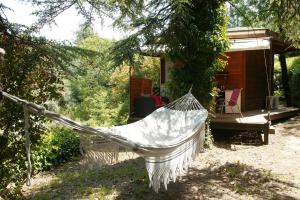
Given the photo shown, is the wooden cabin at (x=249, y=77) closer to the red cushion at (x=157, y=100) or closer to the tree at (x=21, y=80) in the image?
the red cushion at (x=157, y=100)

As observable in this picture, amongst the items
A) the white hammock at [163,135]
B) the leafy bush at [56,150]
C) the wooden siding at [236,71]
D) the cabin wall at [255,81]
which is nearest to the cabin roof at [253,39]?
the wooden siding at [236,71]

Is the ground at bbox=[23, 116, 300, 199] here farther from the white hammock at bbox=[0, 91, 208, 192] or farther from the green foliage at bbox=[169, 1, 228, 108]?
the green foliage at bbox=[169, 1, 228, 108]

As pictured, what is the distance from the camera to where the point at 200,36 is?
727cm

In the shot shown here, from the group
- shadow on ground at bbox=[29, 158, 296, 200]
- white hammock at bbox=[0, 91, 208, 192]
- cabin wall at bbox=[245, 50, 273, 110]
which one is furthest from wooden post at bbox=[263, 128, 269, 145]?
cabin wall at bbox=[245, 50, 273, 110]

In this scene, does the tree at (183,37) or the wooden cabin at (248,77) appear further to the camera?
the wooden cabin at (248,77)

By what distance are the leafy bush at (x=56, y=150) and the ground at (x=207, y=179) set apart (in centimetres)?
22

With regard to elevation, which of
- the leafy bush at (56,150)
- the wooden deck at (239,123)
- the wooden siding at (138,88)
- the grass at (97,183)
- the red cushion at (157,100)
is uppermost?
the wooden siding at (138,88)

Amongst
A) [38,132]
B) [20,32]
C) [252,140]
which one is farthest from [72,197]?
[252,140]

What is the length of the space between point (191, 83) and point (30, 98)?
405 cm

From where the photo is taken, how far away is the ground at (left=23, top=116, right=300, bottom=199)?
16.4 ft

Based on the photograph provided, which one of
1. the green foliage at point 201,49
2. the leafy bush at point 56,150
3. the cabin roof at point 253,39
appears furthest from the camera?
the cabin roof at point 253,39

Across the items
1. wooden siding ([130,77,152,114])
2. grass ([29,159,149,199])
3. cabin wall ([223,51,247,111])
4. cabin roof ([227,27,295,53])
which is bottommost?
grass ([29,159,149,199])

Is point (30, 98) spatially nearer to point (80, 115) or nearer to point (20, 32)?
point (20, 32)

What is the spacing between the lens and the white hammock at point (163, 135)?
9.89ft
